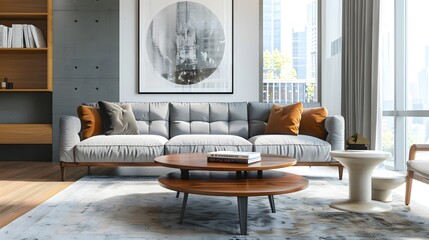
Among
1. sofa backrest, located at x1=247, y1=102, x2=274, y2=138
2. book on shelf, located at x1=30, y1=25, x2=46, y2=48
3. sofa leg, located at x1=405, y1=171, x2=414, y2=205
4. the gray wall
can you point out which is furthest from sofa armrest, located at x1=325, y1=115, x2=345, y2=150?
book on shelf, located at x1=30, y1=25, x2=46, y2=48

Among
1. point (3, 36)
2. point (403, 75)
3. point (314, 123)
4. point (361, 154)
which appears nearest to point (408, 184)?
point (361, 154)

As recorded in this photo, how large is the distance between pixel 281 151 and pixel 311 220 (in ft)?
4.68

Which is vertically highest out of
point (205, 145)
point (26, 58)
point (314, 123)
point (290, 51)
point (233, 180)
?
point (290, 51)

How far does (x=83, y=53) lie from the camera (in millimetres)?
5309

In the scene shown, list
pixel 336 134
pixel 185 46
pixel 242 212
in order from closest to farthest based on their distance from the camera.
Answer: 1. pixel 242 212
2. pixel 336 134
3. pixel 185 46

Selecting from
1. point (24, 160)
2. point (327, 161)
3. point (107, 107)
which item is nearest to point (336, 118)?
point (327, 161)

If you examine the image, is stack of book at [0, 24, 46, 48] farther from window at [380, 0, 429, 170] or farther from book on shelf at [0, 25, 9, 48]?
window at [380, 0, 429, 170]

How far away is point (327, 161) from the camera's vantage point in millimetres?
3793

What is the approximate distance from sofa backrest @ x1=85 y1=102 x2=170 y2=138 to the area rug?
1.25 meters

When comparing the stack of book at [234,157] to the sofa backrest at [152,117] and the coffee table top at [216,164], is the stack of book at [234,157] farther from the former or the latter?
the sofa backrest at [152,117]

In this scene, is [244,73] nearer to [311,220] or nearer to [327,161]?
[327,161]

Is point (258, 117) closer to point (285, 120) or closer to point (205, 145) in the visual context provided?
point (285, 120)

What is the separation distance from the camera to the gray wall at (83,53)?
17.3ft

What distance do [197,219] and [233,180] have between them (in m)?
0.30
